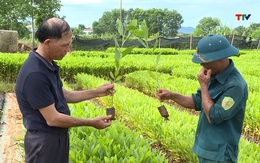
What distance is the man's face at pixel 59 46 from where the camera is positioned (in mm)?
2186

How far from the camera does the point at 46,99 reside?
7.00ft

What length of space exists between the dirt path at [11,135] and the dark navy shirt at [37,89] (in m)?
1.55

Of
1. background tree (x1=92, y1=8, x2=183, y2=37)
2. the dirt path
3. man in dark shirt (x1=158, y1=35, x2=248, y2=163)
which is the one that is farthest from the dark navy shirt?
background tree (x1=92, y1=8, x2=183, y2=37)

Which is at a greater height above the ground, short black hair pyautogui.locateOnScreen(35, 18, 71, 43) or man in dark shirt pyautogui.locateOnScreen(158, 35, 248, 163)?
short black hair pyautogui.locateOnScreen(35, 18, 71, 43)

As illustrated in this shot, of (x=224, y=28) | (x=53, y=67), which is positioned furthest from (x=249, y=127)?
(x=224, y=28)

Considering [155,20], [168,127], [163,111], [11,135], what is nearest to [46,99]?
[163,111]

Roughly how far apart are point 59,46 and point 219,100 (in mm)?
1084

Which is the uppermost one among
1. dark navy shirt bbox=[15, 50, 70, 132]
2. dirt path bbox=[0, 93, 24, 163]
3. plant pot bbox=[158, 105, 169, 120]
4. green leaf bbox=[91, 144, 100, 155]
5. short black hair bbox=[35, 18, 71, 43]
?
short black hair bbox=[35, 18, 71, 43]

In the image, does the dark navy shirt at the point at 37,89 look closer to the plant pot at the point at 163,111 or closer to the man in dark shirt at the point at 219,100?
the plant pot at the point at 163,111

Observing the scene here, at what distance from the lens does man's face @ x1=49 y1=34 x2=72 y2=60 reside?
86.0 inches

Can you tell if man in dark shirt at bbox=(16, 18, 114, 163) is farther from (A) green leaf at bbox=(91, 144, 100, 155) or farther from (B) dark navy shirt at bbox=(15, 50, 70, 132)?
(A) green leaf at bbox=(91, 144, 100, 155)

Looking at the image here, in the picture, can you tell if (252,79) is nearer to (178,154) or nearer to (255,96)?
(255,96)

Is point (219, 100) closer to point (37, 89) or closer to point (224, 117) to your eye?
point (224, 117)

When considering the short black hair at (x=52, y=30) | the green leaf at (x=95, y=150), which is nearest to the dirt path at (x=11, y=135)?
the green leaf at (x=95, y=150)
